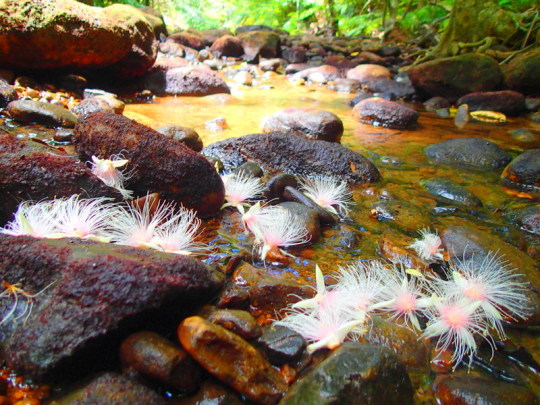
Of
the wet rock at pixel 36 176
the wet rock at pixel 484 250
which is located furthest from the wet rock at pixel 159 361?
the wet rock at pixel 484 250

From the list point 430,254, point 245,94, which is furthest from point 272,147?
point 245,94

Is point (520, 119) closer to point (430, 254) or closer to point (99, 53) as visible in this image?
point (430, 254)

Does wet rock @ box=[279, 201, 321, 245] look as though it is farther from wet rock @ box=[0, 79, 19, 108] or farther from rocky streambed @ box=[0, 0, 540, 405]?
wet rock @ box=[0, 79, 19, 108]

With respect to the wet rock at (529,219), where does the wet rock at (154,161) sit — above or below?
above

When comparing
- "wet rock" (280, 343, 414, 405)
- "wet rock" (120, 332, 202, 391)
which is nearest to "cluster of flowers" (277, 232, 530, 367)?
"wet rock" (280, 343, 414, 405)

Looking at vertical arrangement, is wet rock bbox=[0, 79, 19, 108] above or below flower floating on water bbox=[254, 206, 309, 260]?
above

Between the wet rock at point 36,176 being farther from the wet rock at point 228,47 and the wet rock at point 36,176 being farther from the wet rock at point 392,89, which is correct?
the wet rock at point 228,47
